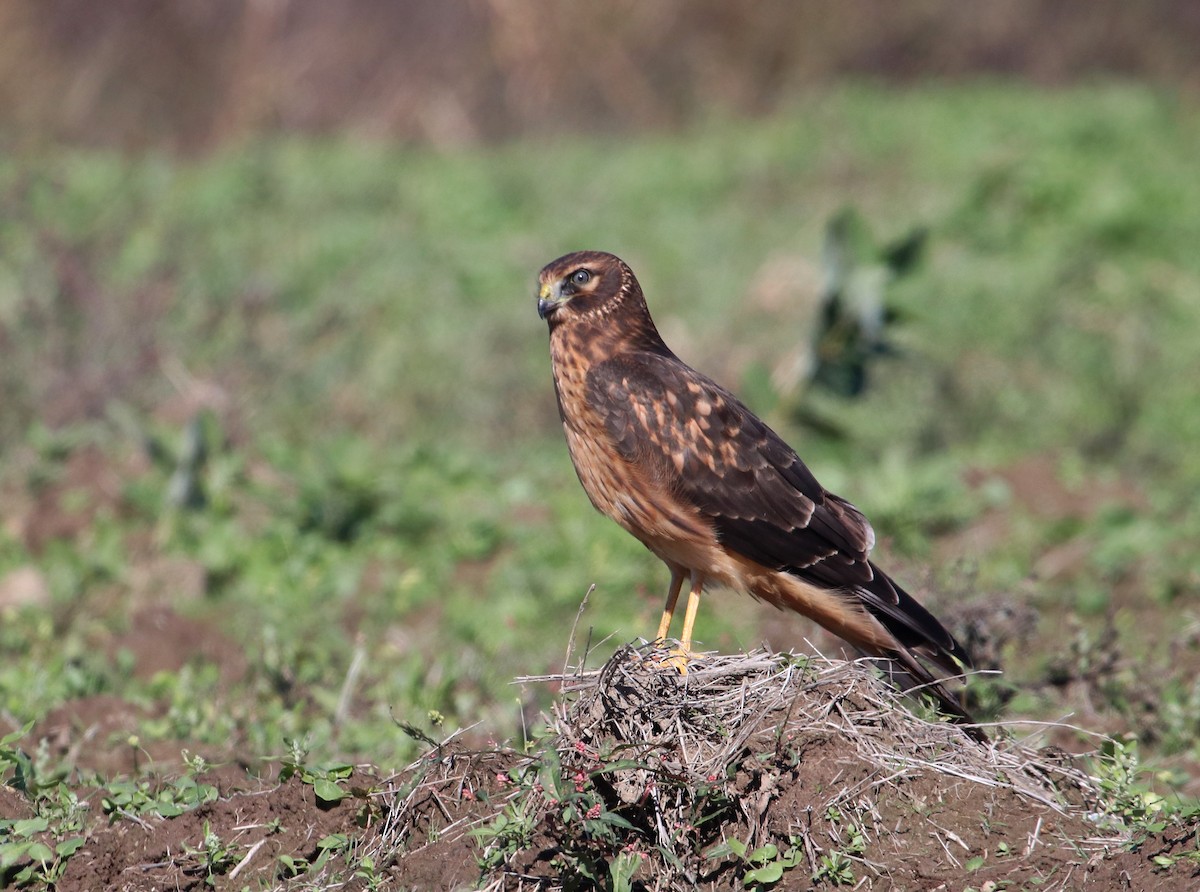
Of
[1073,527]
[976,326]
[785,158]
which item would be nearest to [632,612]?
[1073,527]

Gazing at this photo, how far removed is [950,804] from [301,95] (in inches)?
526

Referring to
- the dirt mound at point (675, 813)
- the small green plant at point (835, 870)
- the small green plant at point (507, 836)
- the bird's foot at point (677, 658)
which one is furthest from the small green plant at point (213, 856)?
the small green plant at point (835, 870)

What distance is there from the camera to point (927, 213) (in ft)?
39.7

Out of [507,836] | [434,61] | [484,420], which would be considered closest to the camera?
[507,836]

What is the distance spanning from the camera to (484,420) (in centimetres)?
836

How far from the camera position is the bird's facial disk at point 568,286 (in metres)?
4.79

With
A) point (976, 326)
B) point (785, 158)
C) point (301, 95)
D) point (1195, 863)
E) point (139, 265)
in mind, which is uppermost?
point (301, 95)

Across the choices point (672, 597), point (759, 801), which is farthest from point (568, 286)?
point (759, 801)

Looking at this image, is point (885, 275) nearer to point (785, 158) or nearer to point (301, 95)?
point (785, 158)

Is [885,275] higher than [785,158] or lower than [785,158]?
lower

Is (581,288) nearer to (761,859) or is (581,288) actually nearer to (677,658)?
(677,658)

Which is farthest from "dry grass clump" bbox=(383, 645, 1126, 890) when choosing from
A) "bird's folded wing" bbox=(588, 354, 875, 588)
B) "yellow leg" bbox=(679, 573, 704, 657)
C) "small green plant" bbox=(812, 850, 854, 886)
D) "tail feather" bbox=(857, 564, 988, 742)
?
"bird's folded wing" bbox=(588, 354, 875, 588)

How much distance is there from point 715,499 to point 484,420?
13.1 feet

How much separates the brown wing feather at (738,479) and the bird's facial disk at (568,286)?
27cm
